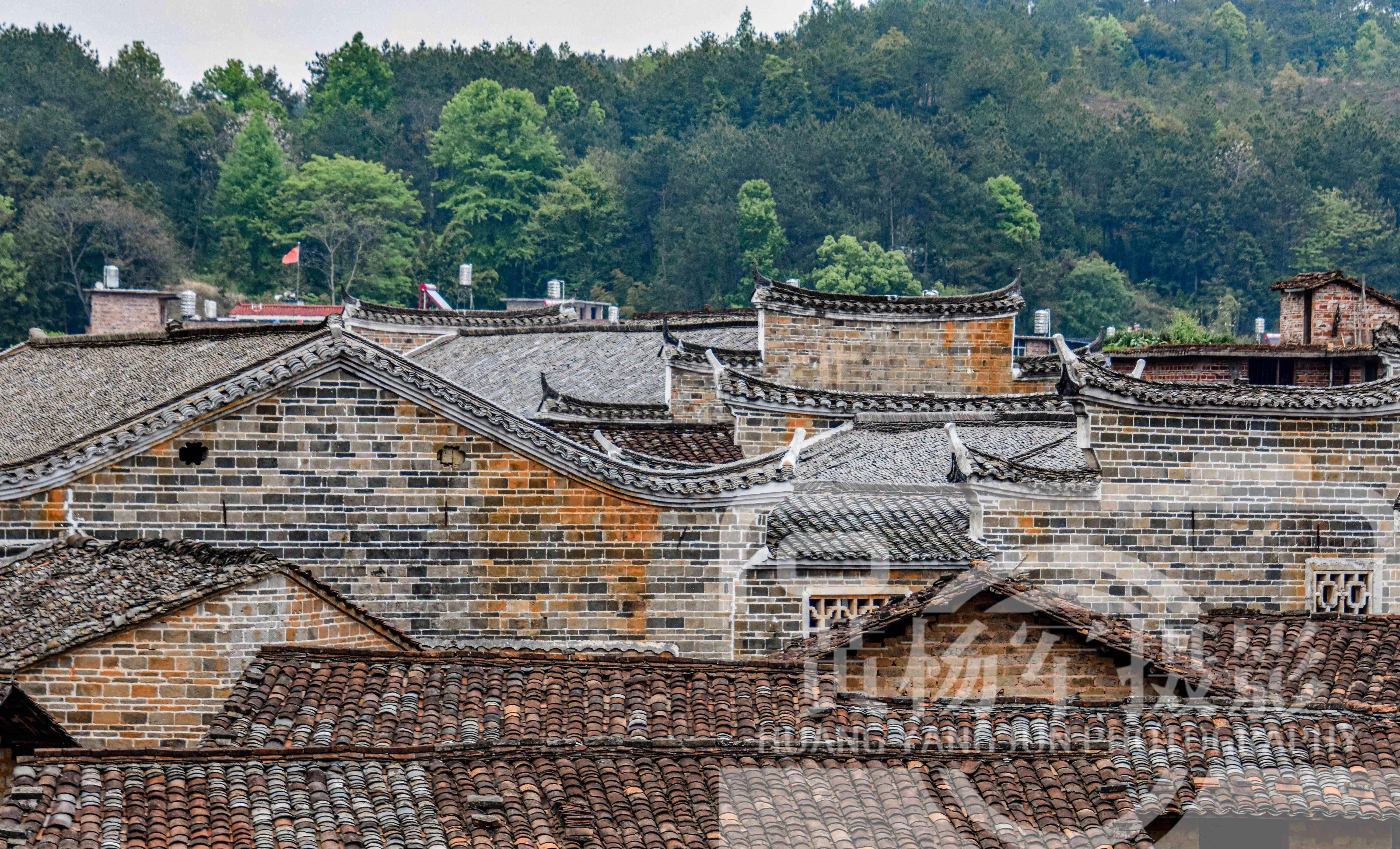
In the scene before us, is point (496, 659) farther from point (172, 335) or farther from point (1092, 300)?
point (1092, 300)

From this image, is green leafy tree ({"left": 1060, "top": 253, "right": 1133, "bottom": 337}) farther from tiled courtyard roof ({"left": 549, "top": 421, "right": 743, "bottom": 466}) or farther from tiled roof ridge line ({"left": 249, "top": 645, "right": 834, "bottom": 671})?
tiled roof ridge line ({"left": 249, "top": 645, "right": 834, "bottom": 671})

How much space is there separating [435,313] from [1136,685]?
34313 mm

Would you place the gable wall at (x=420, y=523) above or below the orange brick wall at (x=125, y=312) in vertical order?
below

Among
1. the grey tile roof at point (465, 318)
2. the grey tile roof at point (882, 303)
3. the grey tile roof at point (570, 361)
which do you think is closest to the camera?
the grey tile roof at point (882, 303)

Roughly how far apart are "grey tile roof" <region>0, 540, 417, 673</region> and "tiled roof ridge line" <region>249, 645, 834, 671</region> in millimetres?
779

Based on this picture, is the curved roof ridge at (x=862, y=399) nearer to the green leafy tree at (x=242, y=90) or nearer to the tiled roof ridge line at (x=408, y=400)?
the tiled roof ridge line at (x=408, y=400)

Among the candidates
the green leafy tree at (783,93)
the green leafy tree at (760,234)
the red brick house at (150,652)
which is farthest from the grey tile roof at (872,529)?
the green leafy tree at (783,93)

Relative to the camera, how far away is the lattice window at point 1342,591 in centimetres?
2331

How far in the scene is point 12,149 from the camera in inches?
3605

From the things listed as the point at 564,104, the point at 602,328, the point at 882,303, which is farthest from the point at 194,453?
the point at 564,104

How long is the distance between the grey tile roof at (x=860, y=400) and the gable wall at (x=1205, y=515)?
373cm

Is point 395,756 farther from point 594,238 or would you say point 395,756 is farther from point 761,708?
point 594,238

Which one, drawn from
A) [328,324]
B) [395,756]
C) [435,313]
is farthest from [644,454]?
[435,313]

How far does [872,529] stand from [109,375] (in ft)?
39.7
